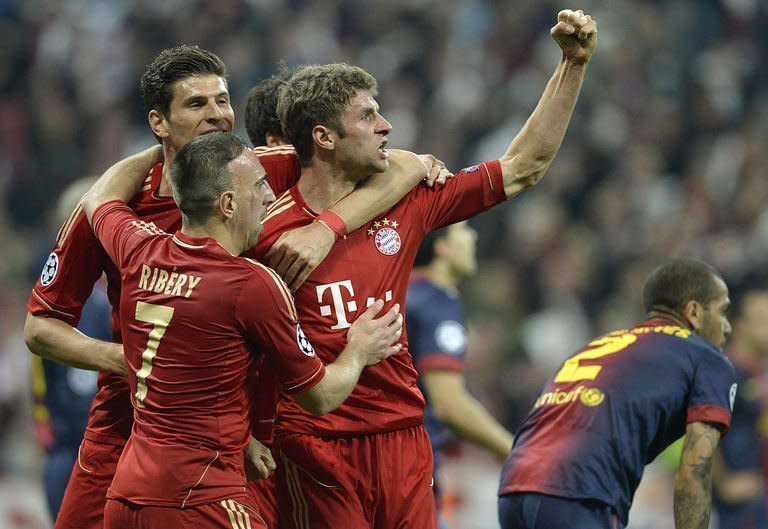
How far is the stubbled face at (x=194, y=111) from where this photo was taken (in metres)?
4.78

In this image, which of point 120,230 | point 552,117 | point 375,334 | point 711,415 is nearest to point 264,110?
point 120,230

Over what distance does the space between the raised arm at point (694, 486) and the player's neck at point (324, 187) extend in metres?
1.61

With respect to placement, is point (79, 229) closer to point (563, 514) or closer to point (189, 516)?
point (189, 516)

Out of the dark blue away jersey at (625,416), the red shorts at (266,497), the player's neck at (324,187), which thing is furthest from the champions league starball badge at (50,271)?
the dark blue away jersey at (625,416)

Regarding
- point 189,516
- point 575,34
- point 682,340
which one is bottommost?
point 189,516

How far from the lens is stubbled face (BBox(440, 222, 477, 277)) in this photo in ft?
23.3

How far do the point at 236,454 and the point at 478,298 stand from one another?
7.38 meters

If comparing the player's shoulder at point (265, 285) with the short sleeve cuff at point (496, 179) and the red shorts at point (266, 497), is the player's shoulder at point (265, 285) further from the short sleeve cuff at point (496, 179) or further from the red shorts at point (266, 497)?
the short sleeve cuff at point (496, 179)

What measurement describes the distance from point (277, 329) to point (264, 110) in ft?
5.73

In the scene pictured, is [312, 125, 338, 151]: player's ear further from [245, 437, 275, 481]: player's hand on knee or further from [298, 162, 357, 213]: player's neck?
[245, 437, 275, 481]: player's hand on knee

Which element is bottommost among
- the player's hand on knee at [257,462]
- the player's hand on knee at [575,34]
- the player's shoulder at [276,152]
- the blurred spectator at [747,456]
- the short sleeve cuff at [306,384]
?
the blurred spectator at [747,456]

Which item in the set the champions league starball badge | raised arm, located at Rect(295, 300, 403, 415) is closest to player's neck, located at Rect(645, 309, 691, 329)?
raised arm, located at Rect(295, 300, 403, 415)

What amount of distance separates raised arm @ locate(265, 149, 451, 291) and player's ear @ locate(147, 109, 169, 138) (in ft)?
1.99

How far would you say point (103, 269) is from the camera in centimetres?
500
